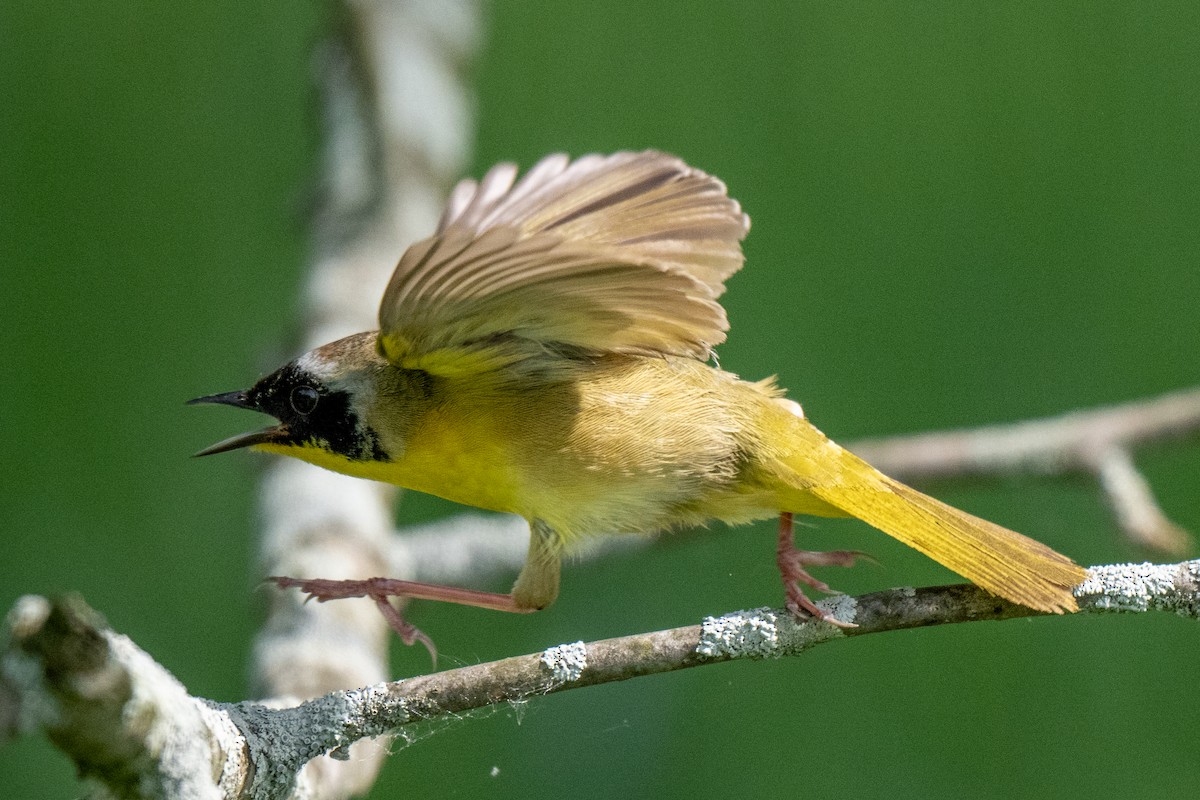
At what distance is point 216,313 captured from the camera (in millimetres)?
5227

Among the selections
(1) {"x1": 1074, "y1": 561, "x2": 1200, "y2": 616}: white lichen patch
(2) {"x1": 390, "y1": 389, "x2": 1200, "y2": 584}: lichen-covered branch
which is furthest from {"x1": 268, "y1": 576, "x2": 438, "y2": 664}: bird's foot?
(1) {"x1": 1074, "y1": 561, "x2": 1200, "y2": 616}: white lichen patch

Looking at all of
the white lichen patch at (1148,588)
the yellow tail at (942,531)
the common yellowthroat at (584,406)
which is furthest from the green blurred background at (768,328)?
the white lichen patch at (1148,588)

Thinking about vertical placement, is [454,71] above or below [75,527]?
above

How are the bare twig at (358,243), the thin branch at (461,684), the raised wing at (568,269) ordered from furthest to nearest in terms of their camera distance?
the bare twig at (358,243) → the raised wing at (568,269) → the thin branch at (461,684)

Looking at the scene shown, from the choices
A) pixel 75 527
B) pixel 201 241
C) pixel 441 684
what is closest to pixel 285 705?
pixel 441 684

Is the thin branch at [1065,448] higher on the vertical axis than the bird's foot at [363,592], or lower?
higher

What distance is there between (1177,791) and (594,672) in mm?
3058

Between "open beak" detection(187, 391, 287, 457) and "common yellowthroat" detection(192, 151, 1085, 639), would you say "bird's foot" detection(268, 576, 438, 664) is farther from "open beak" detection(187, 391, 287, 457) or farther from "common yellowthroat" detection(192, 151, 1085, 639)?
"open beak" detection(187, 391, 287, 457)

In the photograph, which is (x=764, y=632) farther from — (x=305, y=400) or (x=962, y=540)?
(x=305, y=400)

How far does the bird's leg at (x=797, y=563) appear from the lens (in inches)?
76.4

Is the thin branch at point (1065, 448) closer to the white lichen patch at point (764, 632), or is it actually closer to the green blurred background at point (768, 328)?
the green blurred background at point (768, 328)

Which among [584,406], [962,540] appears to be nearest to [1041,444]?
[962,540]

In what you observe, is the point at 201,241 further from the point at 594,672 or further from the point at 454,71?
the point at 594,672

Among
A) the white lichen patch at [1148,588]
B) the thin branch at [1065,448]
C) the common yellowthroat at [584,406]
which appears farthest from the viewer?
the thin branch at [1065,448]
